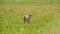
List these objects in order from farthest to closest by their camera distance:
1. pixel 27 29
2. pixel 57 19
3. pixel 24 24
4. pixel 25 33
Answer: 1. pixel 57 19
2. pixel 24 24
3. pixel 27 29
4. pixel 25 33

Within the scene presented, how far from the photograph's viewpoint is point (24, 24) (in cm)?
1014

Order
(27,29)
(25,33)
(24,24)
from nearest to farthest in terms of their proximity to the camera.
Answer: (25,33) → (27,29) → (24,24)

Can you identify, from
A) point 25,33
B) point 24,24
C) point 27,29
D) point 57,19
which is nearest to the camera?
point 25,33

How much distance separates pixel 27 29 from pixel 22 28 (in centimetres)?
25

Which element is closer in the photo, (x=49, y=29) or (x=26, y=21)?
(x=49, y=29)

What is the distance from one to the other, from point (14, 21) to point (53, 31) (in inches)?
94.6

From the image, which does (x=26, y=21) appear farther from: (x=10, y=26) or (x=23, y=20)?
(x=10, y=26)

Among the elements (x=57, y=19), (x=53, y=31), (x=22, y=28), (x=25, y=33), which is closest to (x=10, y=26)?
(x=22, y=28)

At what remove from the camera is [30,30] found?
29.7ft

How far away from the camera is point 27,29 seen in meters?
9.21

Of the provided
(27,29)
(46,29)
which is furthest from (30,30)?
(46,29)

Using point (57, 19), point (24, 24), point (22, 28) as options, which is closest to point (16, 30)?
point (22, 28)

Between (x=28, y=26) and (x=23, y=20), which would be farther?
(x=23, y=20)

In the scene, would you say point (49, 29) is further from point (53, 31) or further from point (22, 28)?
point (22, 28)
